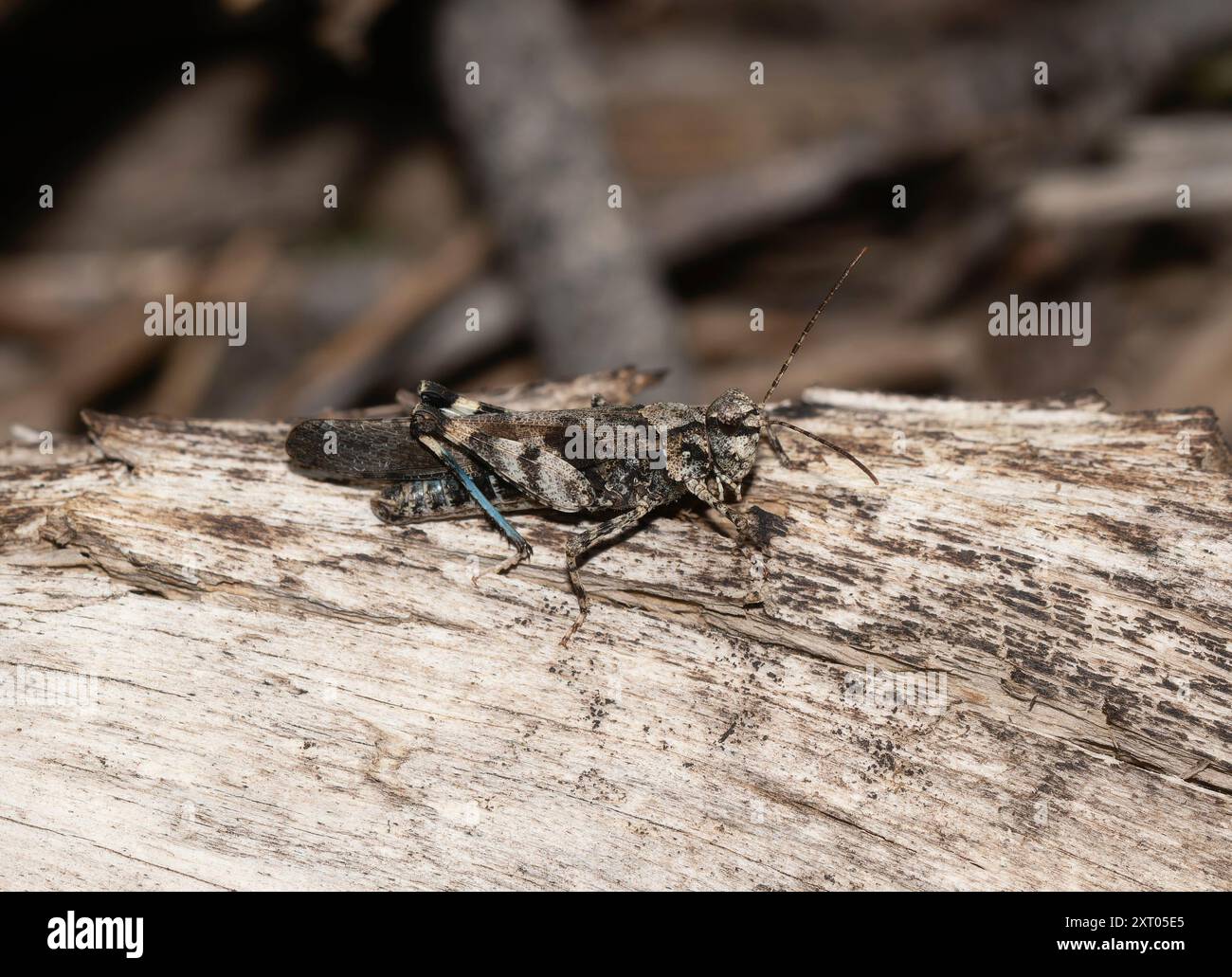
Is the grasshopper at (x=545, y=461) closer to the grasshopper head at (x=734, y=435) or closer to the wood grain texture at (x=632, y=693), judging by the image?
the grasshopper head at (x=734, y=435)

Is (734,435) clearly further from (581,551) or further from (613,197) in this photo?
(613,197)

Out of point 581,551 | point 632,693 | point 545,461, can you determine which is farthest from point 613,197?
point 632,693

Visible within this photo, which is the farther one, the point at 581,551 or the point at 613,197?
the point at 613,197

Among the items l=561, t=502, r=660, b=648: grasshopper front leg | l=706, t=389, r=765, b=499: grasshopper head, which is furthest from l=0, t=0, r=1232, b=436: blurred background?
l=561, t=502, r=660, b=648: grasshopper front leg

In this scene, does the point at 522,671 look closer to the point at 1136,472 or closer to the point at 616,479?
the point at 616,479

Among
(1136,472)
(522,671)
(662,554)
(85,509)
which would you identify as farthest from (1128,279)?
→ (85,509)

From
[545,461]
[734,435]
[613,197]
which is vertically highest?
[613,197]
